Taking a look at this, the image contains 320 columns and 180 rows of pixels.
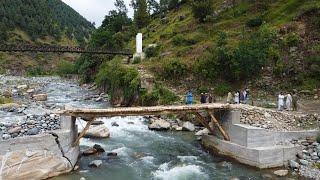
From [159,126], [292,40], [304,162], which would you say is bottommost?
[304,162]

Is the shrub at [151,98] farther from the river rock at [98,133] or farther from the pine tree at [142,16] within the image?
the pine tree at [142,16]

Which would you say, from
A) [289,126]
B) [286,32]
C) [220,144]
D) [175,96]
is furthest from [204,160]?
[286,32]

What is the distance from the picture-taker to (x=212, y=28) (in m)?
62.1

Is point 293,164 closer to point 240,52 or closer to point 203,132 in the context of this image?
point 203,132

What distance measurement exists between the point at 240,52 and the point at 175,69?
7.85m

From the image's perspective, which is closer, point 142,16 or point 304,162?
point 304,162

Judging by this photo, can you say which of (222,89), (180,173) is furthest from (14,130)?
(222,89)

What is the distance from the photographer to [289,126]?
27.5 metres

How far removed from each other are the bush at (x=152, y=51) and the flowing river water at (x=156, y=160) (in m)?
26.9

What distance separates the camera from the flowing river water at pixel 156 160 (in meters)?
22.9

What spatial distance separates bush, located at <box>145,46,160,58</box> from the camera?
59.2 meters

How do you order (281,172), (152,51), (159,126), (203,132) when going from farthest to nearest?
(152,51)
(159,126)
(203,132)
(281,172)

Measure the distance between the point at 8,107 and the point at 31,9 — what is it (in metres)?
161

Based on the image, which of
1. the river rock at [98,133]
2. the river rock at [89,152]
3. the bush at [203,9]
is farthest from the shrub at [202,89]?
the bush at [203,9]
